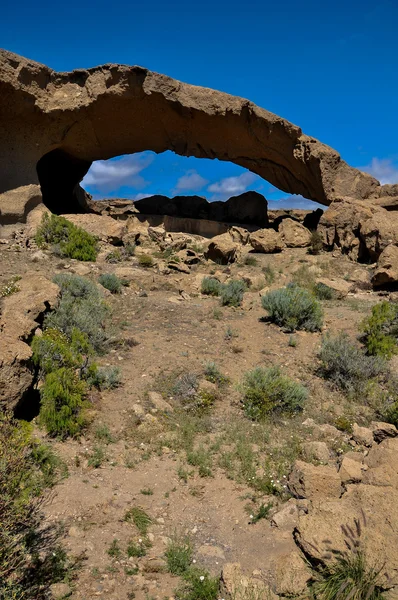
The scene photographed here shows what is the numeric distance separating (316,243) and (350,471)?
11.7 metres

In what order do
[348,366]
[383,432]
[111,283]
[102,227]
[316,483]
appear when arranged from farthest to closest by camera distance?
1. [102,227]
2. [111,283]
3. [348,366]
4. [383,432]
5. [316,483]

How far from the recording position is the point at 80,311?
786 centimetres

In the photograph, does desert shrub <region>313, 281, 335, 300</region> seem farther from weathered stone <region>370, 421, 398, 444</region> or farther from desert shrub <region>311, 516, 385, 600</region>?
desert shrub <region>311, 516, 385, 600</region>

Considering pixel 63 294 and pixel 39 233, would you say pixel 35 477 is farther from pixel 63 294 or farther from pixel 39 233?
pixel 39 233

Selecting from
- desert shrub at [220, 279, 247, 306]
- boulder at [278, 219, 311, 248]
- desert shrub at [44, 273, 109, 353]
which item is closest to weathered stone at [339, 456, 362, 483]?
desert shrub at [44, 273, 109, 353]

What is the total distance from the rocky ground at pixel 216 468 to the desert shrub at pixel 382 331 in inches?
22.4

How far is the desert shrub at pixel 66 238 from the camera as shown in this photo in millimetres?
12258

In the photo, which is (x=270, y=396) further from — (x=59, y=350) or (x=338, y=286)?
(x=338, y=286)

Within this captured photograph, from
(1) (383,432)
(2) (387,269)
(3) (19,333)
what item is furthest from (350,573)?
(2) (387,269)

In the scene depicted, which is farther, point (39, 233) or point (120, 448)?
point (39, 233)

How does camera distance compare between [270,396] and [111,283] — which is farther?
[111,283]

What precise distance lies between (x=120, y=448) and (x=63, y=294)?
13.8 feet

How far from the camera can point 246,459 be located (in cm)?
500

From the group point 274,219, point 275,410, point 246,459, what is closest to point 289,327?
point 275,410
